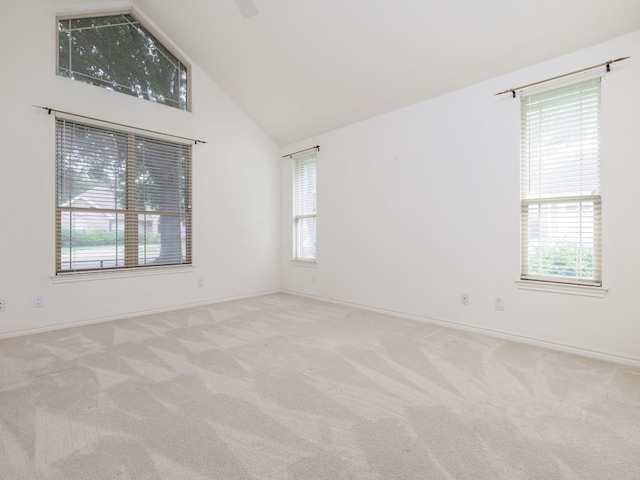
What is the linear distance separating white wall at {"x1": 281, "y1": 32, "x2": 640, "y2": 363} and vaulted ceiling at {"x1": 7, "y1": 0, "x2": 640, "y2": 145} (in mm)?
193

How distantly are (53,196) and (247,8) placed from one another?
286 centimetres

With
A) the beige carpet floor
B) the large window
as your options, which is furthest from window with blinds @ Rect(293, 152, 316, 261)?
the beige carpet floor

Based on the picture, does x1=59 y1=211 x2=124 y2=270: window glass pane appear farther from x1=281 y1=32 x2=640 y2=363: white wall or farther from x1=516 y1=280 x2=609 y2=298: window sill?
x1=516 y1=280 x2=609 y2=298: window sill

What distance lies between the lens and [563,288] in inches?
110

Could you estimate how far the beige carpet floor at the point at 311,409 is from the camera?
1.44 m

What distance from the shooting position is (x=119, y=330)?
11.3ft

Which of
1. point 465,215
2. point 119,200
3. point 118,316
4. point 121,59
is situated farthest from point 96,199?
point 465,215

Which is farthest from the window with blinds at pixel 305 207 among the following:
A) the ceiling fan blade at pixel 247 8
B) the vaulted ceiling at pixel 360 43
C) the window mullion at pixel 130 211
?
the window mullion at pixel 130 211

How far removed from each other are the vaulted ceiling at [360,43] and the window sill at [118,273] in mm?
2701

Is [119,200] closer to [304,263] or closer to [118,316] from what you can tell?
[118,316]

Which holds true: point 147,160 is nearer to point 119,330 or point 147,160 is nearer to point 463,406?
point 119,330

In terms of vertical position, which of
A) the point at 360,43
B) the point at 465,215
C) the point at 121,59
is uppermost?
the point at 121,59

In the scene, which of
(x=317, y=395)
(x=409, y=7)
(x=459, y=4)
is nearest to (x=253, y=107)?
(x=409, y=7)

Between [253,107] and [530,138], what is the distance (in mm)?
3772
